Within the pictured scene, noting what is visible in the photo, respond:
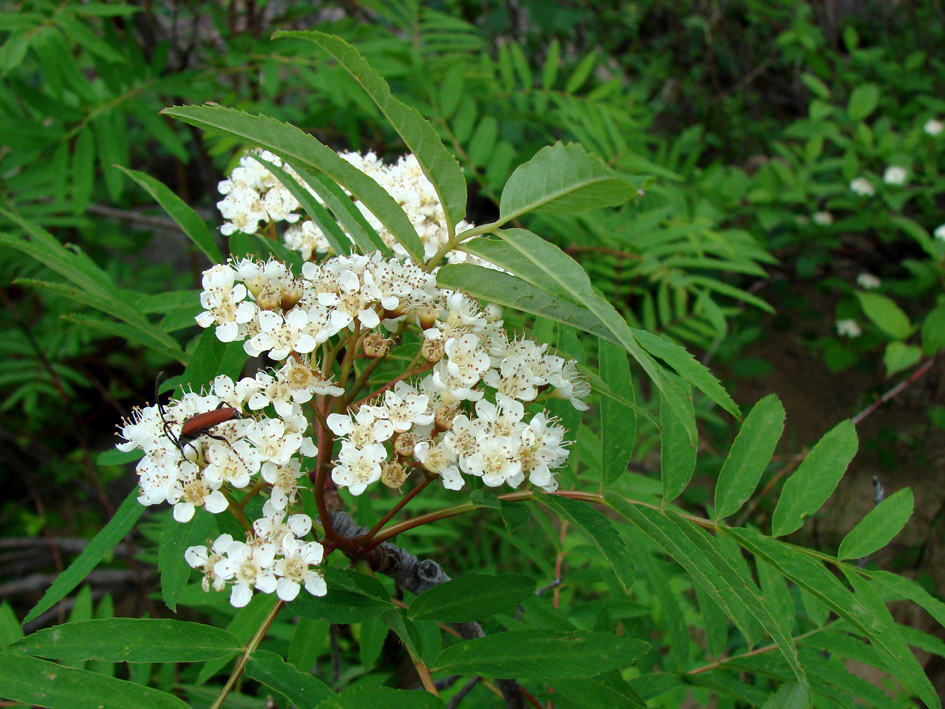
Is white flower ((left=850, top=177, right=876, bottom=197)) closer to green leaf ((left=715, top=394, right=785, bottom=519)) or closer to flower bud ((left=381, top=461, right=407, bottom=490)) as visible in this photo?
green leaf ((left=715, top=394, right=785, bottom=519))

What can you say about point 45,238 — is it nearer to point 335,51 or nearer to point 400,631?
point 335,51

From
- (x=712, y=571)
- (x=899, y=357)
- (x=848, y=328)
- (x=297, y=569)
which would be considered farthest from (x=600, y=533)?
(x=848, y=328)

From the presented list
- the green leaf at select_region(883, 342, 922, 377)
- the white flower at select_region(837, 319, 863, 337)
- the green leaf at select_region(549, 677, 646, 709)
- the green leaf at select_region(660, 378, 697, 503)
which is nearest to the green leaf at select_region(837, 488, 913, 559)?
the green leaf at select_region(660, 378, 697, 503)

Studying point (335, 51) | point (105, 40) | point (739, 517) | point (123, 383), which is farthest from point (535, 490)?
point (123, 383)

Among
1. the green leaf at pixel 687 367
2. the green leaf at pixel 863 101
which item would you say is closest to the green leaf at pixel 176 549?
the green leaf at pixel 687 367

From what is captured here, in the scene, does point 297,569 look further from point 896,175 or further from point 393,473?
point 896,175

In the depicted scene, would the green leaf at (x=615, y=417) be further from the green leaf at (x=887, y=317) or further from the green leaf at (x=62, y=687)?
the green leaf at (x=887, y=317)
